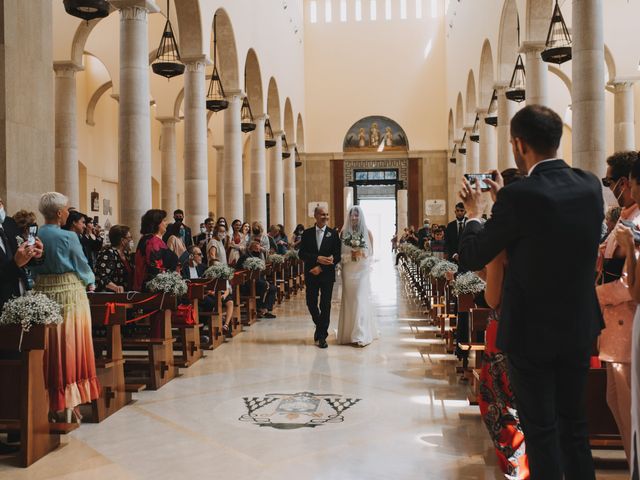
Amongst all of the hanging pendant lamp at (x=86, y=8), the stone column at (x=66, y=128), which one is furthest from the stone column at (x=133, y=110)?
the stone column at (x=66, y=128)

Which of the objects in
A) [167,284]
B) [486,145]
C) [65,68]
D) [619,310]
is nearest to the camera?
[619,310]

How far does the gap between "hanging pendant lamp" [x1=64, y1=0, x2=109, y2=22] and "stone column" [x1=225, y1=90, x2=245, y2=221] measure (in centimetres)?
852

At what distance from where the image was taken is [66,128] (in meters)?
16.0

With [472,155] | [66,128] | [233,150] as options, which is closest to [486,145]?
[472,155]

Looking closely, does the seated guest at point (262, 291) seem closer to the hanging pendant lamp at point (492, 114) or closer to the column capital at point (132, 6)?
the column capital at point (132, 6)

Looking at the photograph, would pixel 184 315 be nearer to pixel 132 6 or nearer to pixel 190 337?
pixel 190 337

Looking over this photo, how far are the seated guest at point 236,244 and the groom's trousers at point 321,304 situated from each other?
3217 millimetres

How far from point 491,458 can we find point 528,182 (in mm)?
2617

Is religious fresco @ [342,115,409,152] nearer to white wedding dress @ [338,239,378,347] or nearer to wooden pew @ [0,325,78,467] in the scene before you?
white wedding dress @ [338,239,378,347]

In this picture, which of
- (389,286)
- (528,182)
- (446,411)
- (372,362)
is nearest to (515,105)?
(389,286)

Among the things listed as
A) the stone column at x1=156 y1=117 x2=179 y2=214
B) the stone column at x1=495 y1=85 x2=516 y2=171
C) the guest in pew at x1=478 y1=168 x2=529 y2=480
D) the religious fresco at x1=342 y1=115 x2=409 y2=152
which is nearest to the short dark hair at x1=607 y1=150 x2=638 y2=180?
the guest in pew at x1=478 y1=168 x2=529 y2=480

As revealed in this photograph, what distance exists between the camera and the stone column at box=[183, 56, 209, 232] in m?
14.6

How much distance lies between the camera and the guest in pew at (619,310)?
3.72m

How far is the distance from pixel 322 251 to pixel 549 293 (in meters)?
7.13
